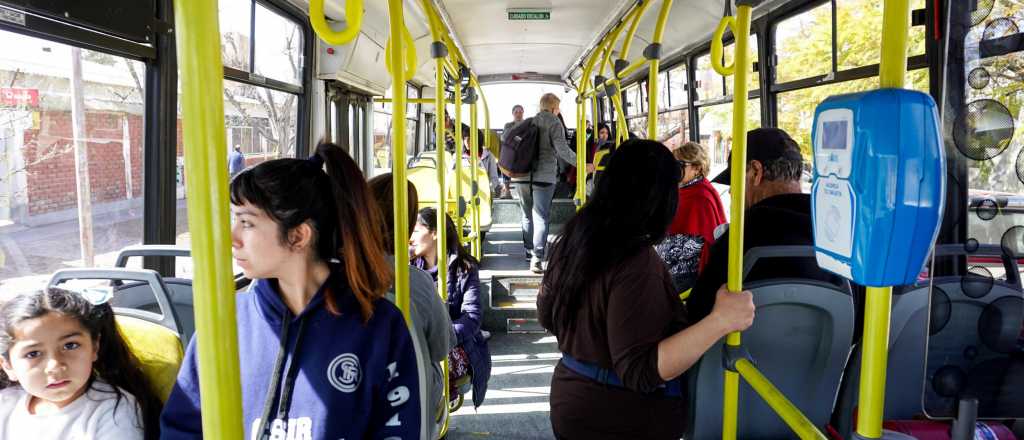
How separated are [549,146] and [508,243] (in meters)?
1.98

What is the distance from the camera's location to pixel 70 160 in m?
2.51

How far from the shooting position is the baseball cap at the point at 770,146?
2.16 metres

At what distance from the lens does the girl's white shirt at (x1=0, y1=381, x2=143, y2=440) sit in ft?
5.16

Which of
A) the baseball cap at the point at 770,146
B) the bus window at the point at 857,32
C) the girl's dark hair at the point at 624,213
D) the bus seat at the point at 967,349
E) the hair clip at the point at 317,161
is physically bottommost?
the bus seat at the point at 967,349

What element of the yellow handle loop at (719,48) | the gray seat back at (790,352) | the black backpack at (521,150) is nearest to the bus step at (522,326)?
the black backpack at (521,150)

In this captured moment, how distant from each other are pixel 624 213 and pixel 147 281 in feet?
4.04

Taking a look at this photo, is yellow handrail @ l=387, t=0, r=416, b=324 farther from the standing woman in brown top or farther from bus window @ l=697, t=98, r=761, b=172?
bus window @ l=697, t=98, r=761, b=172

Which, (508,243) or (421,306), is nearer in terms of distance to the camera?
(421,306)

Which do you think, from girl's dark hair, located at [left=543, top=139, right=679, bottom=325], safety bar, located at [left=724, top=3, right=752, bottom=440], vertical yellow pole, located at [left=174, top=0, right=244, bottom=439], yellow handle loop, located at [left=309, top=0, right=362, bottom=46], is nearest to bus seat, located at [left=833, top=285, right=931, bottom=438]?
safety bar, located at [left=724, top=3, right=752, bottom=440]

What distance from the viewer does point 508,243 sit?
770 cm

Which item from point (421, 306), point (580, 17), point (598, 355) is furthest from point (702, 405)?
point (580, 17)

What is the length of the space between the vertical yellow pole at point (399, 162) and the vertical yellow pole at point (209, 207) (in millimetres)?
1007

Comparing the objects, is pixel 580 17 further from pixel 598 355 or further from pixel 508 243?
pixel 598 355

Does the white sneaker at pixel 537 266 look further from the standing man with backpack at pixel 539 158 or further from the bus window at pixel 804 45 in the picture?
the bus window at pixel 804 45
